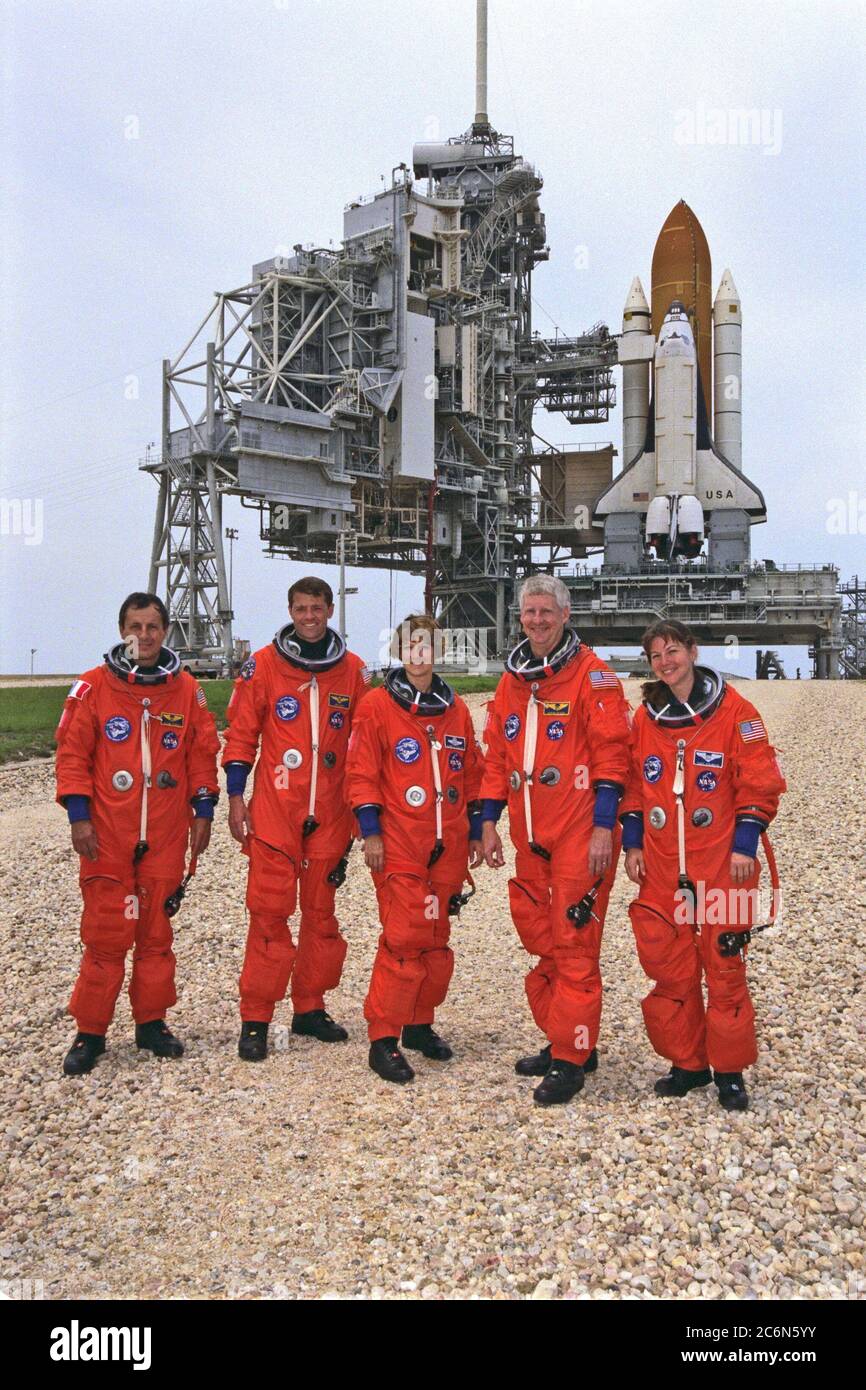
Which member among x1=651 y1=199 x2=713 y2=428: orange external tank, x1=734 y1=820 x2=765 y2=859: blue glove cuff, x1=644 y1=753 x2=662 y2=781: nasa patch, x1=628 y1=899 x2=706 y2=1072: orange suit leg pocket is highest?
x1=651 y1=199 x2=713 y2=428: orange external tank

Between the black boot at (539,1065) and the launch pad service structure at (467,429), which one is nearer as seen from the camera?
the black boot at (539,1065)

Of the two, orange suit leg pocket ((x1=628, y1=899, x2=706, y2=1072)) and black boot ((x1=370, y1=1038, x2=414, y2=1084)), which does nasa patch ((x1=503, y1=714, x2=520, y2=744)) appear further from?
black boot ((x1=370, y1=1038, x2=414, y2=1084))

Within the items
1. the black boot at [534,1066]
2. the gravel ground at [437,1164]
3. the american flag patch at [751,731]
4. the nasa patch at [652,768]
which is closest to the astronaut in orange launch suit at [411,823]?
the gravel ground at [437,1164]

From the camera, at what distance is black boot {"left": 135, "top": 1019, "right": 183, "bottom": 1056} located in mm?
5852

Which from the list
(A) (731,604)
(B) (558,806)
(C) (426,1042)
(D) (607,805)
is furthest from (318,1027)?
(A) (731,604)

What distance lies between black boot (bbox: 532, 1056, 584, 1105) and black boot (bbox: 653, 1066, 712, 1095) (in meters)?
0.41

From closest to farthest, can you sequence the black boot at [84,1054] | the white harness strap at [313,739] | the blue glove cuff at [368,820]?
the blue glove cuff at [368,820] < the black boot at [84,1054] < the white harness strap at [313,739]

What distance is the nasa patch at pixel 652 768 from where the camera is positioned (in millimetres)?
5109

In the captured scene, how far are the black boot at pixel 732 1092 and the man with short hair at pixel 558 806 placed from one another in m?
0.64

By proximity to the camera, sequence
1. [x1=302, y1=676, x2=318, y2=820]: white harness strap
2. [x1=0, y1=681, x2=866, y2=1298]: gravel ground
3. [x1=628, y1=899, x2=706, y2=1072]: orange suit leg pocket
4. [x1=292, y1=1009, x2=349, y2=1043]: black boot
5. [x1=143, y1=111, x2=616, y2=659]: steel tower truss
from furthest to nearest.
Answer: [x1=143, y1=111, x2=616, y2=659]: steel tower truss
[x1=292, y1=1009, x2=349, y2=1043]: black boot
[x1=302, y1=676, x2=318, y2=820]: white harness strap
[x1=628, y1=899, x2=706, y2=1072]: orange suit leg pocket
[x1=0, y1=681, x2=866, y2=1298]: gravel ground

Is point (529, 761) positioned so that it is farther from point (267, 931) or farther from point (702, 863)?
point (267, 931)

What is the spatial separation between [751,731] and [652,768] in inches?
19.9

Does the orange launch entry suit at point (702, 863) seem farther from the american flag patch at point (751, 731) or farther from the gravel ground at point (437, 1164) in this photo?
the gravel ground at point (437, 1164)

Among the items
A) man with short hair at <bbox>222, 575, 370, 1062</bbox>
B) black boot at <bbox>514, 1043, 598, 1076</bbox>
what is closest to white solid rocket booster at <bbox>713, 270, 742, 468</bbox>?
man with short hair at <bbox>222, 575, 370, 1062</bbox>
